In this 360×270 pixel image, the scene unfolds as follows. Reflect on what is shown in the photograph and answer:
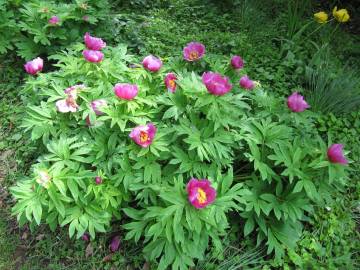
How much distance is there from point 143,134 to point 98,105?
33cm

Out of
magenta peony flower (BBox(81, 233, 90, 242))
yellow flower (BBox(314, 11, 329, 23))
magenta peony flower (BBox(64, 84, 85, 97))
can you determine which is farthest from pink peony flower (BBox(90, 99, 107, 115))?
yellow flower (BBox(314, 11, 329, 23))

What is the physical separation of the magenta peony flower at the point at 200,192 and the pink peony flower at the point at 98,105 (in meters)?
0.69

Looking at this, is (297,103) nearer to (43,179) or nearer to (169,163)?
(169,163)

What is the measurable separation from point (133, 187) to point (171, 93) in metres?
0.61

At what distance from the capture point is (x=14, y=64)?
142 inches

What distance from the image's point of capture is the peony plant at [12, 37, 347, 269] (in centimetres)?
206

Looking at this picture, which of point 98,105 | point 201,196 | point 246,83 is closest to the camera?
point 201,196

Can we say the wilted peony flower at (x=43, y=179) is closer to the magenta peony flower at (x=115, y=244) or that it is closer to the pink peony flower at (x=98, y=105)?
the pink peony flower at (x=98, y=105)

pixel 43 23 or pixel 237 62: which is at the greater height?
pixel 237 62

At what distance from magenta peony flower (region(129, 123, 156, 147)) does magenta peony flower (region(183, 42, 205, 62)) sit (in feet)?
2.52

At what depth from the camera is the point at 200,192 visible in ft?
6.35

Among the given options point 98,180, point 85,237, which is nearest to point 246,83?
point 98,180

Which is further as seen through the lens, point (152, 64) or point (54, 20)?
point (54, 20)

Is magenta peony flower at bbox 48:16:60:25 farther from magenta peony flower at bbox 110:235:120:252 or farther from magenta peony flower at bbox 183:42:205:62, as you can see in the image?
magenta peony flower at bbox 110:235:120:252
